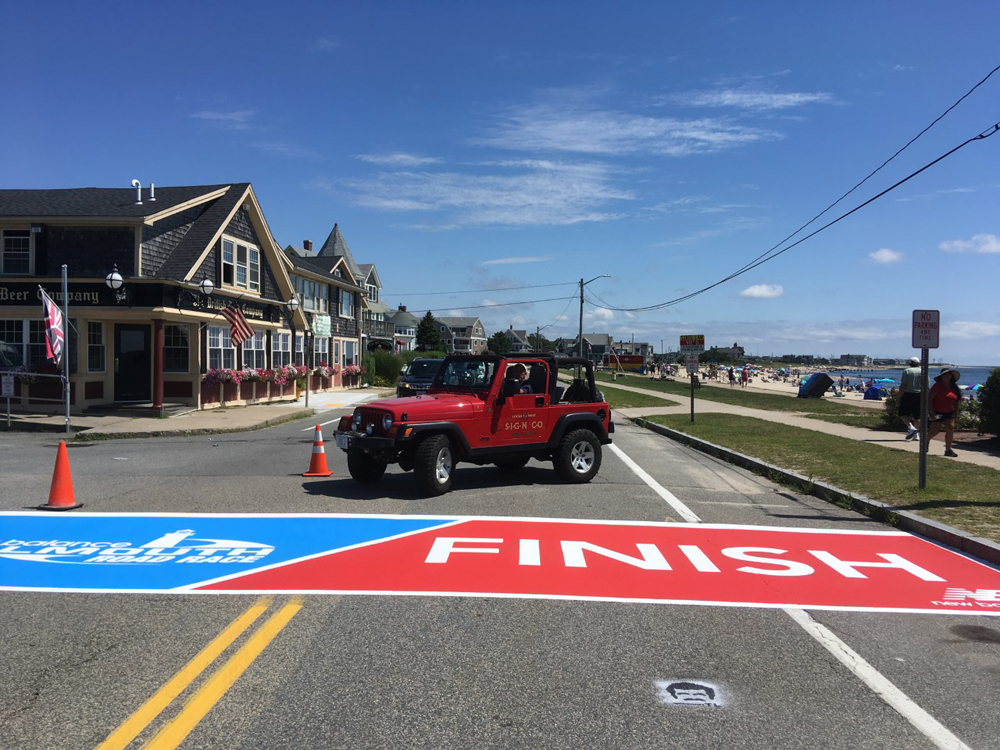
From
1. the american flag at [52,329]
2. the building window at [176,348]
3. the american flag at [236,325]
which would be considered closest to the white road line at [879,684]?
the american flag at [52,329]

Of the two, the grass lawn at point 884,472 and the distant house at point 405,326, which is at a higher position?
the distant house at point 405,326

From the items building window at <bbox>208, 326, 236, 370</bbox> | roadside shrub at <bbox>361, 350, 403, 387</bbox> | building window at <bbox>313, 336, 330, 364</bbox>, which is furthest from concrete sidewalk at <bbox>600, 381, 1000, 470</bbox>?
roadside shrub at <bbox>361, 350, 403, 387</bbox>

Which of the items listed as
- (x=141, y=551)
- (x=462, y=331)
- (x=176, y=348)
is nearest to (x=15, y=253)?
(x=176, y=348)

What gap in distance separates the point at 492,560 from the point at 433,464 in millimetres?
3049

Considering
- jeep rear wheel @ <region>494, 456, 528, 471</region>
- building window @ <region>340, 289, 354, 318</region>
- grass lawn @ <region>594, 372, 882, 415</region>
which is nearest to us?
jeep rear wheel @ <region>494, 456, 528, 471</region>

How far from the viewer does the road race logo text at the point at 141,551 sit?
7141 millimetres

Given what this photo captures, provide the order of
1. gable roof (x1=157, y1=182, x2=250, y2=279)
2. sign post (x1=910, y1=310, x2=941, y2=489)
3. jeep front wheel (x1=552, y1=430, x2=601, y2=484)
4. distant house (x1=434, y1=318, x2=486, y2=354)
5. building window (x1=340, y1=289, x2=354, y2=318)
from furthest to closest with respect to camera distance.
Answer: distant house (x1=434, y1=318, x2=486, y2=354), building window (x1=340, y1=289, x2=354, y2=318), gable roof (x1=157, y1=182, x2=250, y2=279), jeep front wheel (x1=552, y1=430, x2=601, y2=484), sign post (x1=910, y1=310, x2=941, y2=489)

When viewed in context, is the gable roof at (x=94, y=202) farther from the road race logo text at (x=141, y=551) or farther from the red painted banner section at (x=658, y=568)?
the red painted banner section at (x=658, y=568)

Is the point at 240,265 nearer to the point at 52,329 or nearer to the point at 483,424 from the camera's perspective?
the point at 52,329

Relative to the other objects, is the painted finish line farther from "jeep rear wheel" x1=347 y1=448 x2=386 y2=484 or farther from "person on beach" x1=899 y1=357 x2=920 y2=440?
"person on beach" x1=899 y1=357 x2=920 y2=440

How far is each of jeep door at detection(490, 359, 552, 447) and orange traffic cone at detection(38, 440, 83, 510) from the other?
5.06m

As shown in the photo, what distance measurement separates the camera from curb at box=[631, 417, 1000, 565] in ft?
26.0

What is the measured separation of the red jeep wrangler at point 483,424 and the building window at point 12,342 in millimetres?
16509

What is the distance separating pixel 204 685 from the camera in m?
4.37
